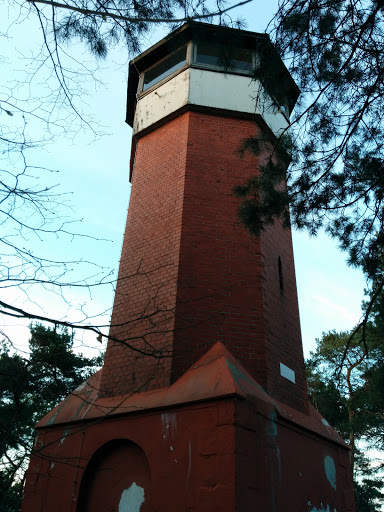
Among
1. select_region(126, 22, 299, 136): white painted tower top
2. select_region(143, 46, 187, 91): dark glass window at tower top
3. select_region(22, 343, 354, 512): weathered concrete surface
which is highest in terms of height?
select_region(143, 46, 187, 91): dark glass window at tower top

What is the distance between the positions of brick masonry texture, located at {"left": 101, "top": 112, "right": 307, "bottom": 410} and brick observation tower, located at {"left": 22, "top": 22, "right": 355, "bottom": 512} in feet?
0.08

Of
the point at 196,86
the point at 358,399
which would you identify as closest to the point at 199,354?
the point at 196,86

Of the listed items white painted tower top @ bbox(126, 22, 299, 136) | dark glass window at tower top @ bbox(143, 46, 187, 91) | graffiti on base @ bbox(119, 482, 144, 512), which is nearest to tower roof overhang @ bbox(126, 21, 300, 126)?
white painted tower top @ bbox(126, 22, 299, 136)

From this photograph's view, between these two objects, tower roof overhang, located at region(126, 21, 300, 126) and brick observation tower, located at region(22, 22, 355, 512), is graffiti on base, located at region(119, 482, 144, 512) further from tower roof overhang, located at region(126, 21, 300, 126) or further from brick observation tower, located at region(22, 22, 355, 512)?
tower roof overhang, located at region(126, 21, 300, 126)

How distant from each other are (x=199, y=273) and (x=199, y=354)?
1349 mm

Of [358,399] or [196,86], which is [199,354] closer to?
[196,86]

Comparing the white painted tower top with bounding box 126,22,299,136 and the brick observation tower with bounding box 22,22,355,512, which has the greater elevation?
the white painted tower top with bounding box 126,22,299,136

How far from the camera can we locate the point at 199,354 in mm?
5906

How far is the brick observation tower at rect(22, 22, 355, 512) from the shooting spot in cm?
468

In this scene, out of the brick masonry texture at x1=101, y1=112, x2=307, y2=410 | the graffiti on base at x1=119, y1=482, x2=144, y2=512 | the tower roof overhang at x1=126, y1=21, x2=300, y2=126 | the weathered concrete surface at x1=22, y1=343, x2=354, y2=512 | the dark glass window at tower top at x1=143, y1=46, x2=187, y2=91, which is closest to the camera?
the weathered concrete surface at x1=22, y1=343, x2=354, y2=512

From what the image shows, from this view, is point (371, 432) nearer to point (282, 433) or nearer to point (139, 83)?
point (282, 433)

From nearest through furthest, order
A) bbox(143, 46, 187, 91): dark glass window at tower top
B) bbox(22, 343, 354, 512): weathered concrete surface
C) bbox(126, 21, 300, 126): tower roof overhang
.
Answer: bbox(22, 343, 354, 512): weathered concrete surface → bbox(126, 21, 300, 126): tower roof overhang → bbox(143, 46, 187, 91): dark glass window at tower top

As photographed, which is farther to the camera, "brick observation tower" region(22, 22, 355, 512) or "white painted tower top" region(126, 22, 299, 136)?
"white painted tower top" region(126, 22, 299, 136)

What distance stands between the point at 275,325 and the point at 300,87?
3617 millimetres
